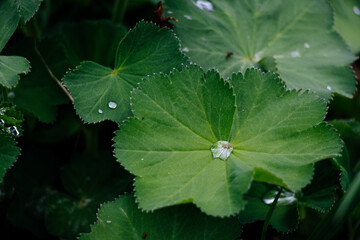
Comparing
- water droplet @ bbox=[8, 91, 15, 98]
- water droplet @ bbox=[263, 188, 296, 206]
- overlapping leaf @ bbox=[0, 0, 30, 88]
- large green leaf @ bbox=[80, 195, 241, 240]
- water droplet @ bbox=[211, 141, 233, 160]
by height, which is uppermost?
overlapping leaf @ bbox=[0, 0, 30, 88]

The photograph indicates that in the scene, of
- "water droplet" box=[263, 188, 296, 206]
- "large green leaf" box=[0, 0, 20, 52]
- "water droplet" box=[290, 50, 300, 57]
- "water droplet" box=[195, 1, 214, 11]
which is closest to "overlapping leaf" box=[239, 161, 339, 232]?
"water droplet" box=[263, 188, 296, 206]

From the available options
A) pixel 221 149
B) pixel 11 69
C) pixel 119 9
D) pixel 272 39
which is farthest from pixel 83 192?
pixel 272 39

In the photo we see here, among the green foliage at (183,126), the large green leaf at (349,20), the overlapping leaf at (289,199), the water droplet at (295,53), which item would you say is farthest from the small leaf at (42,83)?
the large green leaf at (349,20)

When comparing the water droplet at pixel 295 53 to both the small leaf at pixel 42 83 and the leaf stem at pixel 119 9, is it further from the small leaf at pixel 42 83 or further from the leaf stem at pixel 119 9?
the small leaf at pixel 42 83

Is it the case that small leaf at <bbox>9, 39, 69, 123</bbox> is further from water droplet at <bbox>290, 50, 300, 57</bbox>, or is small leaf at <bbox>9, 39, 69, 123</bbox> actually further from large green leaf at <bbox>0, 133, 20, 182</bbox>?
water droplet at <bbox>290, 50, 300, 57</bbox>

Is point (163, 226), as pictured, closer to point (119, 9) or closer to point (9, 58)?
point (9, 58)

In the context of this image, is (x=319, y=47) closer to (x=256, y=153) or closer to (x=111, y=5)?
(x=256, y=153)

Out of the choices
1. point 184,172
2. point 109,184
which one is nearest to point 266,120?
point 184,172
